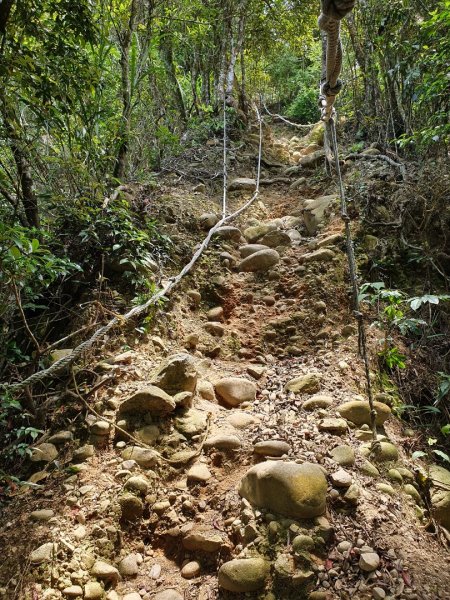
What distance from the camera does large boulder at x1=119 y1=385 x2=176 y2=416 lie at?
2002mm

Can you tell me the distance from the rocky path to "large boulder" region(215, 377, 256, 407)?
10 millimetres

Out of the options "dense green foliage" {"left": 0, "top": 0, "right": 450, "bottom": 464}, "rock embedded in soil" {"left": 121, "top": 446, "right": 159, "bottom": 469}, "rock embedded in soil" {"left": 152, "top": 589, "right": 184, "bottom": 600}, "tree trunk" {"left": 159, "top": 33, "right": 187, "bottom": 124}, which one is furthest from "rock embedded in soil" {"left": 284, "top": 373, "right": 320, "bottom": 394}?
"tree trunk" {"left": 159, "top": 33, "right": 187, "bottom": 124}

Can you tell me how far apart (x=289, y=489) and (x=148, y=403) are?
34.2 inches

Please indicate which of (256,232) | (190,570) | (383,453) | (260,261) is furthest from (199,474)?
(256,232)

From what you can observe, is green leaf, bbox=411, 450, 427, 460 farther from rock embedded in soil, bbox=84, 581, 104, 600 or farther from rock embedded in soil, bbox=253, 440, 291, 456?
rock embedded in soil, bbox=84, 581, 104, 600

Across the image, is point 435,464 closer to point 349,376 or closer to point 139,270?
point 349,376

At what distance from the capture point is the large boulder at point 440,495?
1.62 meters

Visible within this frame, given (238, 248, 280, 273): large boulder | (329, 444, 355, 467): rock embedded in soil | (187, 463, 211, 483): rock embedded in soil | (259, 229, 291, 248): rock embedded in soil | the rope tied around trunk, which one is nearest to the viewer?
the rope tied around trunk

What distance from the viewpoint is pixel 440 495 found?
1.68 metres

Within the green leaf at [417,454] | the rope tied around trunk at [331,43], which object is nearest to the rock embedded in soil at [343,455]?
the green leaf at [417,454]

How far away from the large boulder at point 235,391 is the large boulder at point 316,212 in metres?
2.07

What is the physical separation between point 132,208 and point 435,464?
296 cm

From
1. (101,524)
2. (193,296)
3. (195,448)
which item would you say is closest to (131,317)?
(193,296)

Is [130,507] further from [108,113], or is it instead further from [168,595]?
[108,113]
